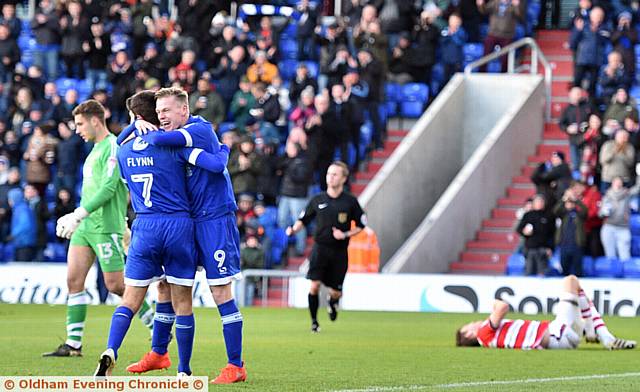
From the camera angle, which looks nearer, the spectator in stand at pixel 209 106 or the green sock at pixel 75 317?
the green sock at pixel 75 317

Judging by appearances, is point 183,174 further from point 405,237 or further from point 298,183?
point 405,237

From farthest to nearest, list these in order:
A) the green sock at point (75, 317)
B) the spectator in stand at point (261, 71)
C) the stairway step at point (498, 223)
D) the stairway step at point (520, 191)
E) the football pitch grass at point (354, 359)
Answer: the spectator in stand at point (261, 71) < the stairway step at point (520, 191) < the stairway step at point (498, 223) < the green sock at point (75, 317) < the football pitch grass at point (354, 359)

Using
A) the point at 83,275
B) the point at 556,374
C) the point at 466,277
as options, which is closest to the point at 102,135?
the point at 83,275

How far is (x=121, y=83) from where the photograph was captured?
27516mm

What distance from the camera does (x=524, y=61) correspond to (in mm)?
29422

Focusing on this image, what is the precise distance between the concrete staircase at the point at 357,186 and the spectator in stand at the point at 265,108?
6.78 feet

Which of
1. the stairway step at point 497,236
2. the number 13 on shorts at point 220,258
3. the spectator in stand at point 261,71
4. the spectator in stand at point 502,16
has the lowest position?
the stairway step at point 497,236

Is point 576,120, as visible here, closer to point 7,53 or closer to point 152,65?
point 152,65

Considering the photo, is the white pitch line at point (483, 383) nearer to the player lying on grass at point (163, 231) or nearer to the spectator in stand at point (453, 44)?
the player lying on grass at point (163, 231)

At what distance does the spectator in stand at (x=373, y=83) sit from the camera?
2612cm

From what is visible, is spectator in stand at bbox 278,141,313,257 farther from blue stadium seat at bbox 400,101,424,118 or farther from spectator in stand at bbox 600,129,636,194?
spectator in stand at bbox 600,129,636,194

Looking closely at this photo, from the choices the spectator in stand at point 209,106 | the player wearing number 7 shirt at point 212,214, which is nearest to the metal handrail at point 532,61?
the spectator in stand at point 209,106

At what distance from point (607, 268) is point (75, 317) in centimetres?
1270

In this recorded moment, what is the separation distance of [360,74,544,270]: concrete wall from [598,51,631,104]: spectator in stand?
7.10 ft
